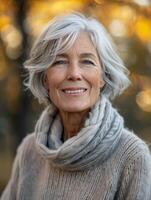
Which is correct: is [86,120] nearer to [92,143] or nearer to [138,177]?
[92,143]

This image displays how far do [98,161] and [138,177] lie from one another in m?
0.19

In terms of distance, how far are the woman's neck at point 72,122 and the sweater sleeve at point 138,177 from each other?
1.00 feet

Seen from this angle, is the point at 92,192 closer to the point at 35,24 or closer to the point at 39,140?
the point at 39,140

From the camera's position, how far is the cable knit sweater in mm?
2658

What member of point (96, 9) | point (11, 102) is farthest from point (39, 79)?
point (11, 102)

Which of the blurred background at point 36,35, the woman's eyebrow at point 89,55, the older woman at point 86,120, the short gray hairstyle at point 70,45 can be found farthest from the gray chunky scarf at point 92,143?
the blurred background at point 36,35

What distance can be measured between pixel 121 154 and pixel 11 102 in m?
4.44

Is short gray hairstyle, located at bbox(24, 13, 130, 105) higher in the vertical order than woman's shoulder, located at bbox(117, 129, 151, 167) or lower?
higher

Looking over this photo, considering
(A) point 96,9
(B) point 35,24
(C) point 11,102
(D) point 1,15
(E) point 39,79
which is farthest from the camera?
(C) point 11,102

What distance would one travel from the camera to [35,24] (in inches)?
251

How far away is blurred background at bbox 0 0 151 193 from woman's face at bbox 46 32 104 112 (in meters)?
2.68

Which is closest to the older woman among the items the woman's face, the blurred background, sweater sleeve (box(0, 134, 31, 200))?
the woman's face

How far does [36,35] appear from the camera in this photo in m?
6.44

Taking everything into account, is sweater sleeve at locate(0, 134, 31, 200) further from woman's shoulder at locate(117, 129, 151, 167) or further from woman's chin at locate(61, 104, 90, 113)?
woman's shoulder at locate(117, 129, 151, 167)
